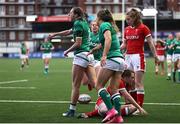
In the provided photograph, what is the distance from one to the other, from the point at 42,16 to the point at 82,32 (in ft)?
298

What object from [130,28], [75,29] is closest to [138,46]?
[130,28]

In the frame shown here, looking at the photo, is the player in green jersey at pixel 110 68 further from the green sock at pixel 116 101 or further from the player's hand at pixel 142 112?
the player's hand at pixel 142 112

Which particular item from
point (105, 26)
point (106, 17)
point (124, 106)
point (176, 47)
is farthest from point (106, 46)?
point (176, 47)

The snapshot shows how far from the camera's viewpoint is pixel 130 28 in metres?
12.0

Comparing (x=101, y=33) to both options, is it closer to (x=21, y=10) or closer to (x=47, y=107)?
(x=47, y=107)

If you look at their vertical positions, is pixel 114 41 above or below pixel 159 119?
above

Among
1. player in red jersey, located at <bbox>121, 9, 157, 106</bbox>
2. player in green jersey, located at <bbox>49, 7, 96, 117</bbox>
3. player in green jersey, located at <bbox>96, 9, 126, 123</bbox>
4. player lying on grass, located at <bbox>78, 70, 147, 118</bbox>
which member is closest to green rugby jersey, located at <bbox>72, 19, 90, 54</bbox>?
player in green jersey, located at <bbox>49, 7, 96, 117</bbox>

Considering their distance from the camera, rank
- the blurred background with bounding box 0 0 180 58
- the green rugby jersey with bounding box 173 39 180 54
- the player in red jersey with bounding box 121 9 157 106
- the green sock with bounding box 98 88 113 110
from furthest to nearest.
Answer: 1. the blurred background with bounding box 0 0 180 58
2. the green rugby jersey with bounding box 173 39 180 54
3. the player in red jersey with bounding box 121 9 157 106
4. the green sock with bounding box 98 88 113 110

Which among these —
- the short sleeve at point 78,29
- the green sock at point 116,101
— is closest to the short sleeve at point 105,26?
the short sleeve at point 78,29

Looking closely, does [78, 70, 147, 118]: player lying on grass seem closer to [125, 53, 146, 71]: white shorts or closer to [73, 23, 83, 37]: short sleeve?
[125, 53, 146, 71]: white shorts

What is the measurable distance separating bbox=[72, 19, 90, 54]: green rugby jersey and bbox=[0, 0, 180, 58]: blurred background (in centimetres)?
7726

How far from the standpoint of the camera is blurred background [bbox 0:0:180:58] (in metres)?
91.6

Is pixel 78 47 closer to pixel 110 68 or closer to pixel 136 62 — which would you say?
pixel 110 68

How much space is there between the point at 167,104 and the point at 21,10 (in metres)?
96.6
